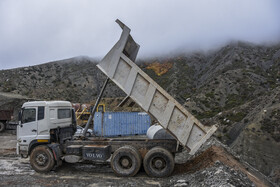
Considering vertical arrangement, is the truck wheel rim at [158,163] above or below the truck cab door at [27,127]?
below

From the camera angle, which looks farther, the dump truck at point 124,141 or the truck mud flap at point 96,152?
the truck mud flap at point 96,152

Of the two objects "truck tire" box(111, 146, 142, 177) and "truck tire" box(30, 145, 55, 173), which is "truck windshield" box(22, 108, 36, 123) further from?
"truck tire" box(111, 146, 142, 177)

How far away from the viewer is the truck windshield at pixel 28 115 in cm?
899

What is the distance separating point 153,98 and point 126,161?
251 cm

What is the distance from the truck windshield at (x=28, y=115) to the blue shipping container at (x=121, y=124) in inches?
513

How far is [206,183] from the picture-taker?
6.48 metres

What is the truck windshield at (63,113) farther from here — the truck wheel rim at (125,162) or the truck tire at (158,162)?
the truck tire at (158,162)

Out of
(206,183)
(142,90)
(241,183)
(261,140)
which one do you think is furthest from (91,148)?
(261,140)

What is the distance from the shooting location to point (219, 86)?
39.9 metres

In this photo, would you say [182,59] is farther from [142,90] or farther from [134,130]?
[142,90]

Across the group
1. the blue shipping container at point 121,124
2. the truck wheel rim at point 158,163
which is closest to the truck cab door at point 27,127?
the truck wheel rim at point 158,163

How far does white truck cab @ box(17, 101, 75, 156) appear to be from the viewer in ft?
29.2

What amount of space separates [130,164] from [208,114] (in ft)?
84.1

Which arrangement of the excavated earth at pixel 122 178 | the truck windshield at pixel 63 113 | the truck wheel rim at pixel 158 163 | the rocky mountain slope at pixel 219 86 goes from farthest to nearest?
1. the rocky mountain slope at pixel 219 86
2. the truck windshield at pixel 63 113
3. the truck wheel rim at pixel 158 163
4. the excavated earth at pixel 122 178
